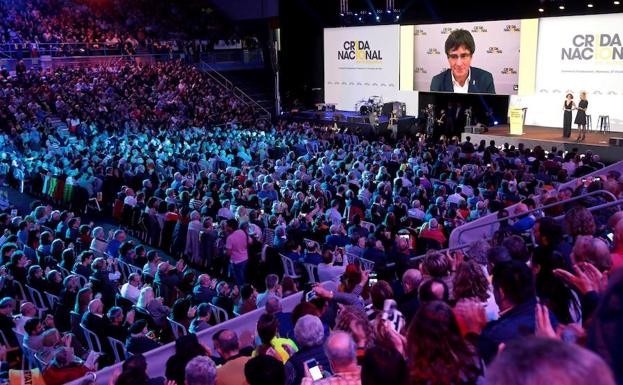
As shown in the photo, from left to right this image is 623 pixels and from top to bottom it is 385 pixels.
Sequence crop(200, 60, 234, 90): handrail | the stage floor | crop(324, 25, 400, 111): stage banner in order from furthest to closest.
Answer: crop(200, 60, 234, 90): handrail, crop(324, 25, 400, 111): stage banner, the stage floor

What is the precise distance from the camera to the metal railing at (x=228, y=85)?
26.1m

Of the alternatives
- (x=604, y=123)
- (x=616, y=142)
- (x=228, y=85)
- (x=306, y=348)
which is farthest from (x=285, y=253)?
(x=228, y=85)

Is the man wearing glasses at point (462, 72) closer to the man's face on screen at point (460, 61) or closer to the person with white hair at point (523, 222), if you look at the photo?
the man's face on screen at point (460, 61)

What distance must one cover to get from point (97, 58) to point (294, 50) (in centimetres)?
827

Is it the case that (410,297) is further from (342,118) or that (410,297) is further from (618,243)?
(342,118)

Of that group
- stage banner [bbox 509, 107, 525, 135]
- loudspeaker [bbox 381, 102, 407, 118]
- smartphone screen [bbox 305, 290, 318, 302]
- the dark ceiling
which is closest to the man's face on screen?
the dark ceiling

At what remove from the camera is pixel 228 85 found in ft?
86.4

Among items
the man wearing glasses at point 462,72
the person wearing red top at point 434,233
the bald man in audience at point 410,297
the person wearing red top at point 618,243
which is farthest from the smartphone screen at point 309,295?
the man wearing glasses at point 462,72

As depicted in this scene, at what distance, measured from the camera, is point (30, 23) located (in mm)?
25109

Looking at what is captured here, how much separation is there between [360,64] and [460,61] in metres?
4.56

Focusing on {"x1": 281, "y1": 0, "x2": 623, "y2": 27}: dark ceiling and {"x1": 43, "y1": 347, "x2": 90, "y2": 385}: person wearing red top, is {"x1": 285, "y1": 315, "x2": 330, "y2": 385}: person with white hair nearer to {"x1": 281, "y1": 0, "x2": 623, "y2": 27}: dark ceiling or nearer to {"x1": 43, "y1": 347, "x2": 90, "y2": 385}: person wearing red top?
{"x1": 43, "y1": 347, "x2": 90, "y2": 385}: person wearing red top

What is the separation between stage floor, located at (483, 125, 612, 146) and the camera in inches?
669

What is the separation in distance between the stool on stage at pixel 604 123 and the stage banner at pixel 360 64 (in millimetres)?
7402

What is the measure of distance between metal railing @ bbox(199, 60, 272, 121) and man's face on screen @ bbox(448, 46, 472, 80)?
7928 mm
